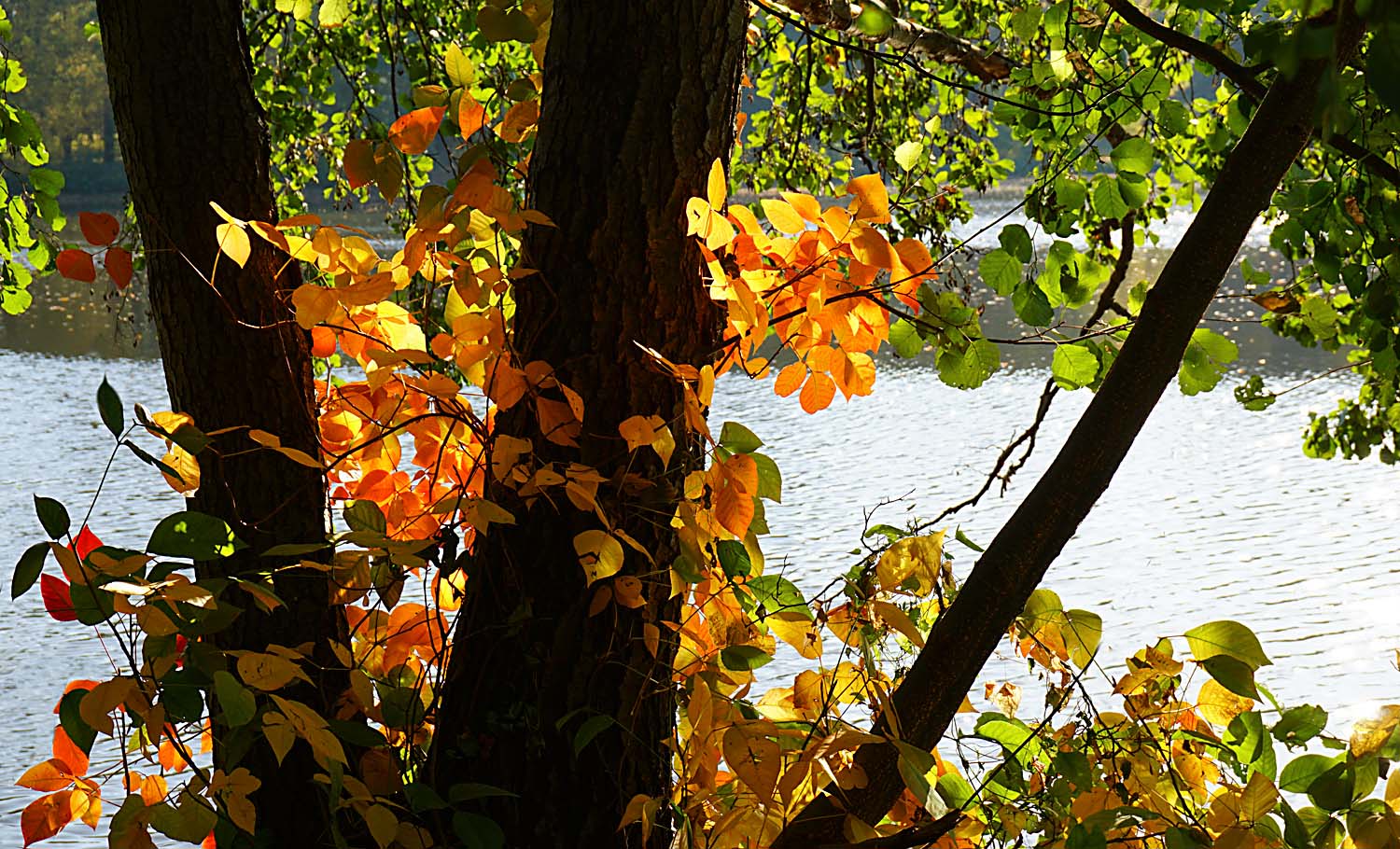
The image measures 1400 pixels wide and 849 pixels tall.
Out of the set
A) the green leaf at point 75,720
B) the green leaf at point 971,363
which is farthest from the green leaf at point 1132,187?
the green leaf at point 75,720

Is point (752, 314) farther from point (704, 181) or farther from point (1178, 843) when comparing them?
point (1178, 843)

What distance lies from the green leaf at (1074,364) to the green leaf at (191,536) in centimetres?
89

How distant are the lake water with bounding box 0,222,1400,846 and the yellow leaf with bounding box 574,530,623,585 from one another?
2.12 metres

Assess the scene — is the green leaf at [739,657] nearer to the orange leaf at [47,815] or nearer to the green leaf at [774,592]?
the green leaf at [774,592]

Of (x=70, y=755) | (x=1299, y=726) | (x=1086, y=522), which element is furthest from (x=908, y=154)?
(x=1086, y=522)

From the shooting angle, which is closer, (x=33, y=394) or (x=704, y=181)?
(x=704, y=181)

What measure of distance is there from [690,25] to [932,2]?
13.6 feet

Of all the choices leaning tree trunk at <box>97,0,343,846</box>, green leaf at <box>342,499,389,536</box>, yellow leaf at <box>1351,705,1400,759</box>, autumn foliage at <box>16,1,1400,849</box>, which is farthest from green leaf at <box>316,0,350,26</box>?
yellow leaf at <box>1351,705,1400,759</box>

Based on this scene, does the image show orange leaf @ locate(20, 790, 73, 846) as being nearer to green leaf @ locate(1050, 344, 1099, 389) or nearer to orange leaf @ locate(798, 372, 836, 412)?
orange leaf @ locate(798, 372, 836, 412)

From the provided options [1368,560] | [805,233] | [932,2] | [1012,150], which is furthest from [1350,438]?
[1012,150]

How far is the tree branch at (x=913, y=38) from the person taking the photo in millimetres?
1886

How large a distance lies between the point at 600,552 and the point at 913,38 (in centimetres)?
175

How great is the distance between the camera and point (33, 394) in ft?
34.6

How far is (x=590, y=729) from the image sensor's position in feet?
3.82
